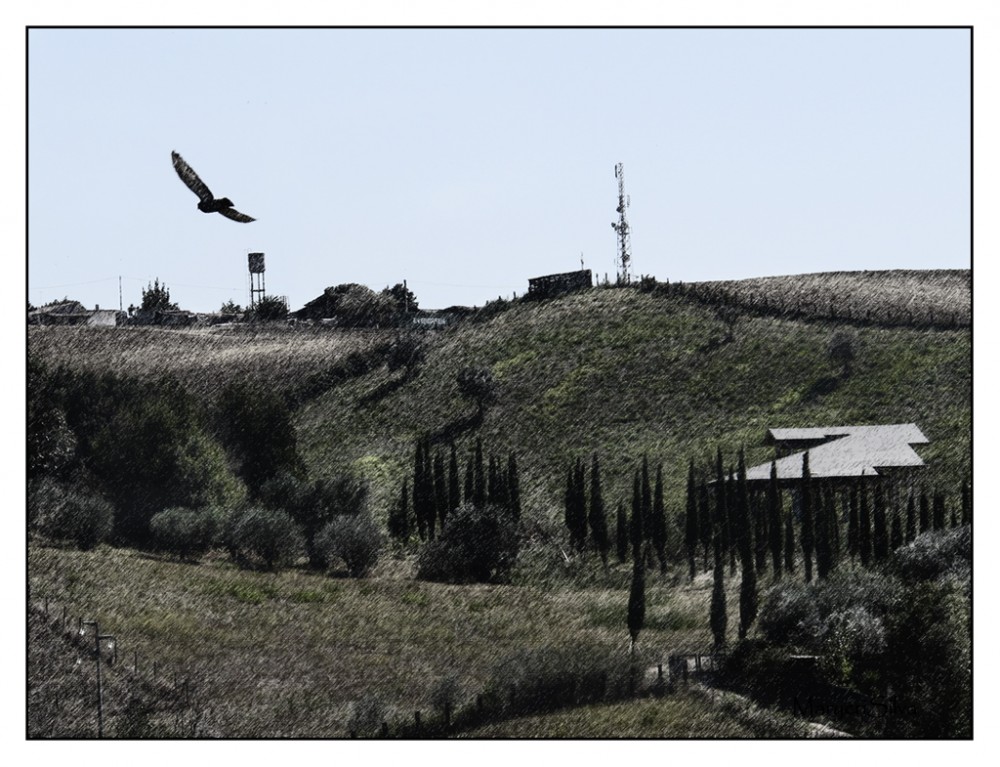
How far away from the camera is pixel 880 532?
58781mm

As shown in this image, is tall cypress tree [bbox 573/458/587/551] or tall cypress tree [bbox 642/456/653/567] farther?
tall cypress tree [bbox 573/458/587/551]

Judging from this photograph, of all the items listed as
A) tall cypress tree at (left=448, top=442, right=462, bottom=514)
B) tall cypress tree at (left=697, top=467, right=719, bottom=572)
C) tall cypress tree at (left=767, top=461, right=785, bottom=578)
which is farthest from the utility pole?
tall cypress tree at (left=767, top=461, right=785, bottom=578)

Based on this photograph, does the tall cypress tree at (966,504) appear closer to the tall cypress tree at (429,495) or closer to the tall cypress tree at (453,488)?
the tall cypress tree at (453,488)

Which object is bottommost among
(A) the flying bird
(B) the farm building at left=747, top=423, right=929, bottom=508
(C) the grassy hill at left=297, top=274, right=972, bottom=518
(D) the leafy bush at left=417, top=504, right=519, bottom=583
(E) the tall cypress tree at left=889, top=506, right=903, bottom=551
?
(D) the leafy bush at left=417, top=504, right=519, bottom=583

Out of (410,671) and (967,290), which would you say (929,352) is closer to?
(967,290)

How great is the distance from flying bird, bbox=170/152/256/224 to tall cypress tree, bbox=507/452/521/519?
27.7 metres

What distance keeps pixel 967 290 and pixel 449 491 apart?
3085 cm

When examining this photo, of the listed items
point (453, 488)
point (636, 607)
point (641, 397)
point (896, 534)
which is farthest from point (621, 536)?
point (641, 397)

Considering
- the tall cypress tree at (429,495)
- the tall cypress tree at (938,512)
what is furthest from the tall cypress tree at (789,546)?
the tall cypress tree at (429,495)

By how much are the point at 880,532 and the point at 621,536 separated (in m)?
10.9

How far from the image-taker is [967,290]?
81.0 m

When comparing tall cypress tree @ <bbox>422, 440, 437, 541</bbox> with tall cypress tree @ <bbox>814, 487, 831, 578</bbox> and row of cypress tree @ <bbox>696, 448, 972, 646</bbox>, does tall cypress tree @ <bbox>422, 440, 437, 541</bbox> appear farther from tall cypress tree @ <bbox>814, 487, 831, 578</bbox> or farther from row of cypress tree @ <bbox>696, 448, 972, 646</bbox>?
A: tall cypress tree @ <bbox>814, 487, 831, 578</bbox>

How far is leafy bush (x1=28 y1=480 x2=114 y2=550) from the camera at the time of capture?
63.6m

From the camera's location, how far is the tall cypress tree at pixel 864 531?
58188 mm
